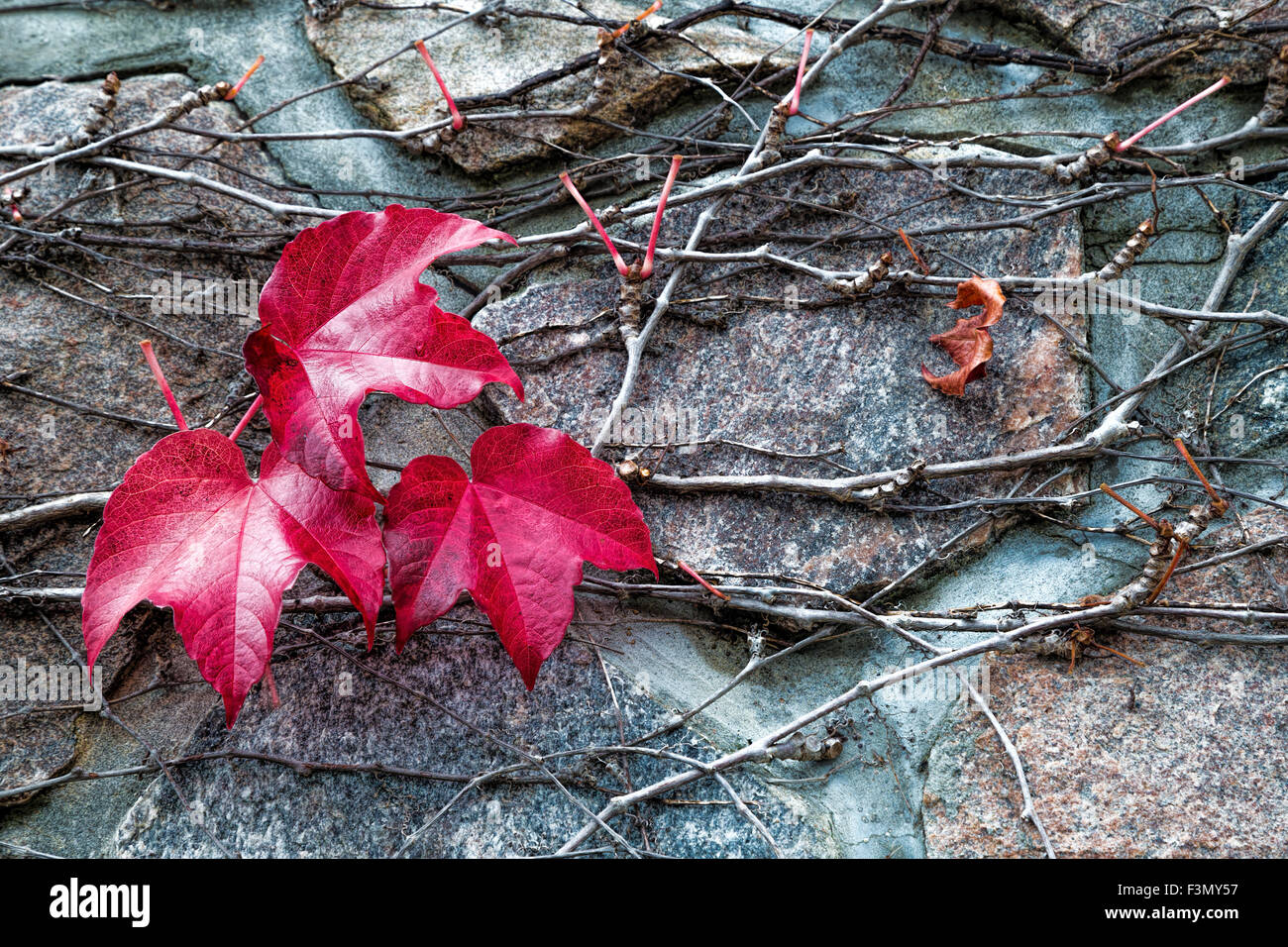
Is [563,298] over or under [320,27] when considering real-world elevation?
under

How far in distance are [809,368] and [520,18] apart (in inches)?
24.0

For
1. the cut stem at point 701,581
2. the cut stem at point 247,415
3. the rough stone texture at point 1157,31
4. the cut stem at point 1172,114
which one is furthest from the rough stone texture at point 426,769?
the rough stone texture at point 1157,31

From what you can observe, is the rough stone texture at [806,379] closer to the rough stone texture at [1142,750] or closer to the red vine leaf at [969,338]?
the red vine leaf at [969,338]

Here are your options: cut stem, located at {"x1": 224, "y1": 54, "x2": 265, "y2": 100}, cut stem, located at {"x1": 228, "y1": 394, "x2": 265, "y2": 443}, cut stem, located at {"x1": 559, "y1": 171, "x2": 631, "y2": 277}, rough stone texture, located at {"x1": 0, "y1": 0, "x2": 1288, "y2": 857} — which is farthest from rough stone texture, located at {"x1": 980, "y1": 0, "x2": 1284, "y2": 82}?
cut stem, located at {"x1": 228, "y1": 394, "x2": 265, "y2": 443}

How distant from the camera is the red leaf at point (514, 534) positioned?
33.4 inches

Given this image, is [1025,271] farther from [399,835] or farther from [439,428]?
[399,835]

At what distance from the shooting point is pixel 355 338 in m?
0.84

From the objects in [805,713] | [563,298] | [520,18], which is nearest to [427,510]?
[563,298]

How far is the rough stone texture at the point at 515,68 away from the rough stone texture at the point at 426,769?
2.03 feet

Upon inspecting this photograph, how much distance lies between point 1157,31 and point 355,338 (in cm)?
104

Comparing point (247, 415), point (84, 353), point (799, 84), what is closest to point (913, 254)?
point (799, 84)

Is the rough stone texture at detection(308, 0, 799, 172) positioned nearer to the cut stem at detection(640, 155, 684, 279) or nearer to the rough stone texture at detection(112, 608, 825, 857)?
the cut stem at detection(640, 155, 684, 279)

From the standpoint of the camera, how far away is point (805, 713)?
3.17 ft
